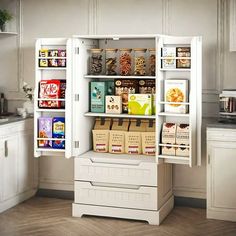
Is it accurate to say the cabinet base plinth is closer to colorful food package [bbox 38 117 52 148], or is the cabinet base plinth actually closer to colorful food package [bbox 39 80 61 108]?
colorful food package [bbox 38 117 52 148]

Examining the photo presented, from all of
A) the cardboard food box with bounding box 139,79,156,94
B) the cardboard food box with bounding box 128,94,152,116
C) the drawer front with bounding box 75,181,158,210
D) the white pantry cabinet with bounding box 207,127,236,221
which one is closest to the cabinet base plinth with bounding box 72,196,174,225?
the drawer front with bounding box 75,181,158,210

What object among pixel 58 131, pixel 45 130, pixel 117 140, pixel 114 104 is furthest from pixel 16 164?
pixel 114 104

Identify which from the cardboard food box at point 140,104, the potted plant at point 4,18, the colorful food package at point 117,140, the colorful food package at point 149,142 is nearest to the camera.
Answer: the cardboard food box at point 140,104

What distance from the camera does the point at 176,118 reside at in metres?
4.98

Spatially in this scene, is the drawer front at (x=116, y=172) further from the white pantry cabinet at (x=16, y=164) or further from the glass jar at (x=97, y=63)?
the glass jar at (x=97, y=63)

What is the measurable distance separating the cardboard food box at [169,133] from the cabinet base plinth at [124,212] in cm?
66

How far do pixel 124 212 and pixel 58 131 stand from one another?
1041 millimetres

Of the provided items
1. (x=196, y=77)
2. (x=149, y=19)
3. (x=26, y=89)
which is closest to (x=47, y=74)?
(x=26, y=89)

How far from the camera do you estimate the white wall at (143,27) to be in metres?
5.04

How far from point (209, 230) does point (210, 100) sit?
4.41 feet

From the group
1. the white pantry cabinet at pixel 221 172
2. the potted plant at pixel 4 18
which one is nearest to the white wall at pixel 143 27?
the potted plant at pixel 4 18

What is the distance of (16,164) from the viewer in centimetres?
527

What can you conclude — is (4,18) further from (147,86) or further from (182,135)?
(182,135)

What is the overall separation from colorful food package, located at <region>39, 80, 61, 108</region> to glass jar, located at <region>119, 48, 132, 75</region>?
0.66 metres
